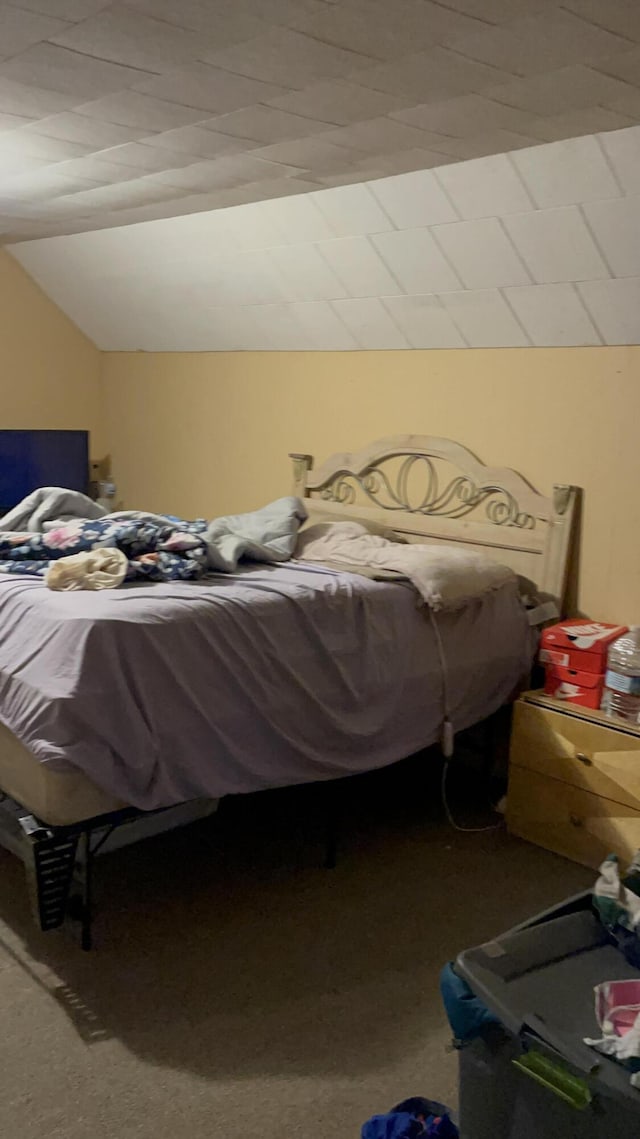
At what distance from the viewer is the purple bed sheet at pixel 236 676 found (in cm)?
214

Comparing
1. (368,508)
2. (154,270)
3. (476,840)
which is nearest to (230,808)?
(476,840)

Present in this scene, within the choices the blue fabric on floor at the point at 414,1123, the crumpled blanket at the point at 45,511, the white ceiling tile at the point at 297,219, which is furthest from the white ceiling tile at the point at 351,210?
the blue fabric on floor at the point at 414,1123

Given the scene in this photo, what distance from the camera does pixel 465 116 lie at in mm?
2174

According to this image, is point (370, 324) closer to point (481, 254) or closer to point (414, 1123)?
point (481, 254)

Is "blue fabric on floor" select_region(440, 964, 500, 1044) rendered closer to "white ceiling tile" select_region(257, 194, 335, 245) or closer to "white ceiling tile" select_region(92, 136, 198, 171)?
"white ceiling tile" select_region(92, 136, 198, 171)

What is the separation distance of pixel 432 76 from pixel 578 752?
73.5 inches

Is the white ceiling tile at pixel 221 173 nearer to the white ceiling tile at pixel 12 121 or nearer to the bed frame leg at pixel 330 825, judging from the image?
the white ceiling tile at pixel 12 121

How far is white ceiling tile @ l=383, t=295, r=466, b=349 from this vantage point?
328cm

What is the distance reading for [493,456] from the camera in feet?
10.8

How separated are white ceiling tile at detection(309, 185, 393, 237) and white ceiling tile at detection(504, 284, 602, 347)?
51cm

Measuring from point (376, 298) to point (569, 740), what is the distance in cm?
176

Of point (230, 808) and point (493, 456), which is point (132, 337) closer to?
point (493, 456)

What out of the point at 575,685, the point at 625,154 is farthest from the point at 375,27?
the point at 575,685

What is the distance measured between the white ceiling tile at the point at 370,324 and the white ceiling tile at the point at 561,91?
1.39 meters
